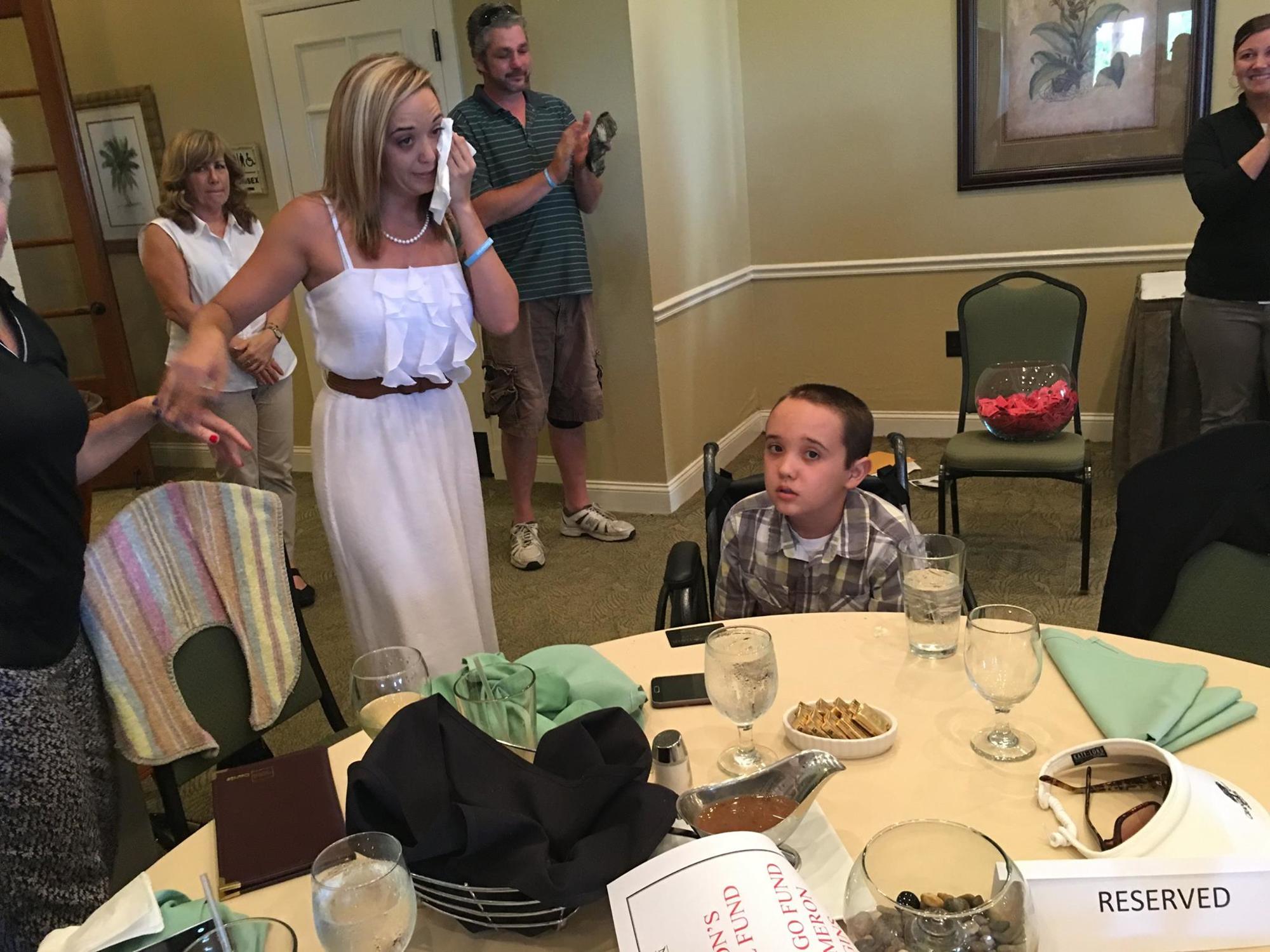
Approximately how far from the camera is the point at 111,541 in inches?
57.7

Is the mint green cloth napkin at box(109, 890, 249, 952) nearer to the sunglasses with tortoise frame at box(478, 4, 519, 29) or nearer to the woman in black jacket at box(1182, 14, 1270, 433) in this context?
the woman in black jacket at box(1182, 14, 1270, 433)

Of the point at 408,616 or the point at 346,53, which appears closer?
the point at 408,616

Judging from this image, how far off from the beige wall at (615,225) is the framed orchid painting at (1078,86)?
163cm

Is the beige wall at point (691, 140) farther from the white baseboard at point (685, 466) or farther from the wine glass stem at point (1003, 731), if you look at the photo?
the wine glass stem at point (1003, 731)

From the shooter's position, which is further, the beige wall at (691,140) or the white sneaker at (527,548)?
the beige wall at (691,140)

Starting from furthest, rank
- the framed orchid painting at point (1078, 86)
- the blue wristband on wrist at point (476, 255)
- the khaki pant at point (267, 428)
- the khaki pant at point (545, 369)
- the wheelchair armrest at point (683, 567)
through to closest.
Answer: the framed orchid painting at point (1078, 86) < the khaki pant at point (545, 369) < the khaki pant at point (267, 428) < the blue wristband on wrist at point (476, 255) < the wheelchair armrest at point (683, 567)

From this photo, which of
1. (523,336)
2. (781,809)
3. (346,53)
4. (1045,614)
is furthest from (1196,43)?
(781,809)

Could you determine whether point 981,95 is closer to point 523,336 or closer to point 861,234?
→ point 861,234

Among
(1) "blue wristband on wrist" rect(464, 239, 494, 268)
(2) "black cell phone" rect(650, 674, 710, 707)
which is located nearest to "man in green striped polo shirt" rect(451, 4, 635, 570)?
(1) "blue wristband on wrist" rect(464, 239, 494, 268)

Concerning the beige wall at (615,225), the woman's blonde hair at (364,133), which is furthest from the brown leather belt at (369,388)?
the beige wall at (615,225)

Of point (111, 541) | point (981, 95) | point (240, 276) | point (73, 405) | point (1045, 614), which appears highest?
point (981, 95)

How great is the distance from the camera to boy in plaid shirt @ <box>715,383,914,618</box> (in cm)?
172

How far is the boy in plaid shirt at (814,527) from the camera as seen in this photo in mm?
1721

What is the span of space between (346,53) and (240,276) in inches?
108
